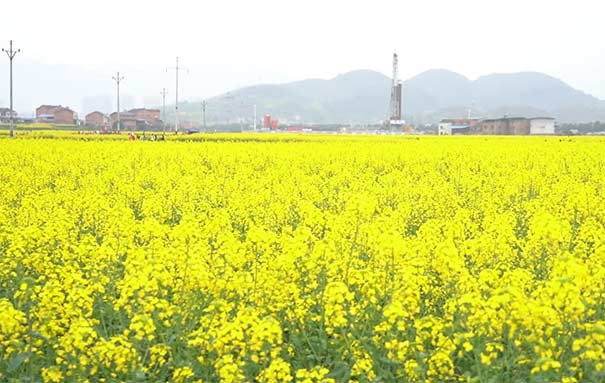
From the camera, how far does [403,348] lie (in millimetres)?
4777

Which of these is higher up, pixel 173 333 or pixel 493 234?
pixel 493 234

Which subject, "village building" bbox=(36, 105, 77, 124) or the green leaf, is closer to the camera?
the green leaf

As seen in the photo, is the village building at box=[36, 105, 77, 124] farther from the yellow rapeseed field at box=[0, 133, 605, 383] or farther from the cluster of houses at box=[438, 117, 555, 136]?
the yellow rapeseed field at box=[0, 133, 605, 383]

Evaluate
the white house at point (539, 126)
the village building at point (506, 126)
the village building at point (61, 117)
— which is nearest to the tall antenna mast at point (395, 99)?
the village building at point (506, 126)

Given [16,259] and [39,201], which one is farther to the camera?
[39,201]

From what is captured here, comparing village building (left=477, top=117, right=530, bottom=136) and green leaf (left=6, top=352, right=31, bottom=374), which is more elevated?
village building (left=477, top=117, right=530, bottom=136)

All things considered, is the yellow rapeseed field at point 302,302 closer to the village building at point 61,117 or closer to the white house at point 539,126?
the white house at point 539,126

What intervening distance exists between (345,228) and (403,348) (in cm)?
358

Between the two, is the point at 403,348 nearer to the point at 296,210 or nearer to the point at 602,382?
the point at 602,382

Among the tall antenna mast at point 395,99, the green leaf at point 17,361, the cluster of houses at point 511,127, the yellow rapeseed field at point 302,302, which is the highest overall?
the tall antenna mast at point 395,99

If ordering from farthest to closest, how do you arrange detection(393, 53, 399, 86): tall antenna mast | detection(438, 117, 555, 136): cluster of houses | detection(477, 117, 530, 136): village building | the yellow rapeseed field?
detection(393, 53, 399, 86): tall antenna mast < detection(477, 117, 530, 136): village building < detection(438, 117, 555, 136): cluster of houses < the yellow rapeseed field

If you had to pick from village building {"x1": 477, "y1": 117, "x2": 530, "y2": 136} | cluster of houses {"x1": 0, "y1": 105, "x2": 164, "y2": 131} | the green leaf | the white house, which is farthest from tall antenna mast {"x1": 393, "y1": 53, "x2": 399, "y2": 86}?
the green leaf

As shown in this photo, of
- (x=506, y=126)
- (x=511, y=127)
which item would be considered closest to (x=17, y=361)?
(x=511, y=127)

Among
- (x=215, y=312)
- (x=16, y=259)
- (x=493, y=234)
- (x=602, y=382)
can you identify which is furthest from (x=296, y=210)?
(x=602, y=382)
